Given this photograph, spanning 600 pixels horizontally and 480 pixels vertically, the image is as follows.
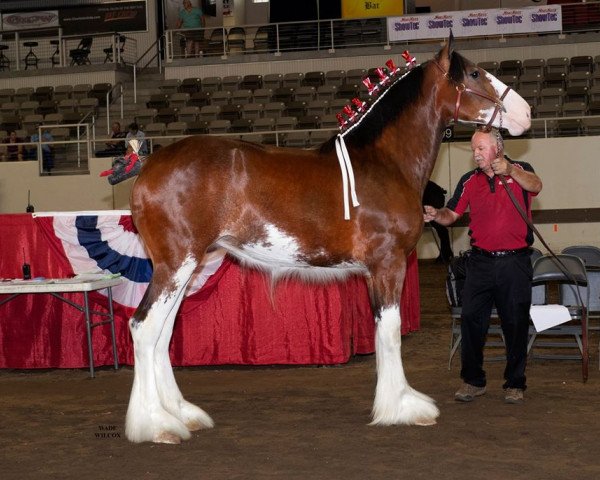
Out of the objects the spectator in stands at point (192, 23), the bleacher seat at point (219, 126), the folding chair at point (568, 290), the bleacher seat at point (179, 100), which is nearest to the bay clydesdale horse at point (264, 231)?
the folding chair at point (568, 290)

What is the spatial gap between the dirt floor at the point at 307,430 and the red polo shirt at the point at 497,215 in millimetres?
1208

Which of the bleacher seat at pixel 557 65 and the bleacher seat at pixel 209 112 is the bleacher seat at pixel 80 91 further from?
the bleacher seat at pixel 557 65

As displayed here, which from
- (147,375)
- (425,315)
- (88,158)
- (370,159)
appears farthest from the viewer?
(88,158)

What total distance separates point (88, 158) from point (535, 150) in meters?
10.4

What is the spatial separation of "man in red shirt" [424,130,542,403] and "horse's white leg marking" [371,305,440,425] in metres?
0.76

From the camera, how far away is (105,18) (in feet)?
96.4

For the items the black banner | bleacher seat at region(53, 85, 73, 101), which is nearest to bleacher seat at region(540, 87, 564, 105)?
bleacher seat at region(53, 85, 73, 101)

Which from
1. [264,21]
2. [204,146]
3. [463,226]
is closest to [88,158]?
[463,226]

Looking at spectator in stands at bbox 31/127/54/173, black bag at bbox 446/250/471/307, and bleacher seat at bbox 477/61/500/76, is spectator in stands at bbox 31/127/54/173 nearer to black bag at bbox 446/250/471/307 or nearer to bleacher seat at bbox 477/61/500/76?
bleacher seat at bbox 477/61/500/76

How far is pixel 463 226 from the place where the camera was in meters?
18.5

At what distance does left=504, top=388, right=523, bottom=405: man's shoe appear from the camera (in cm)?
613

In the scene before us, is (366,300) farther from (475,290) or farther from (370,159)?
(370,159)

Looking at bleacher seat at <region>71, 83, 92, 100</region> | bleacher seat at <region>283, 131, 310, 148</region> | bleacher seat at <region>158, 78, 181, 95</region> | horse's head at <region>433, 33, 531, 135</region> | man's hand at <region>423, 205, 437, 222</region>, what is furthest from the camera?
bleacher seat at <region>71, 83, 92, 100</region>

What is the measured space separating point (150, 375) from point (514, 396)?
2.67 m
